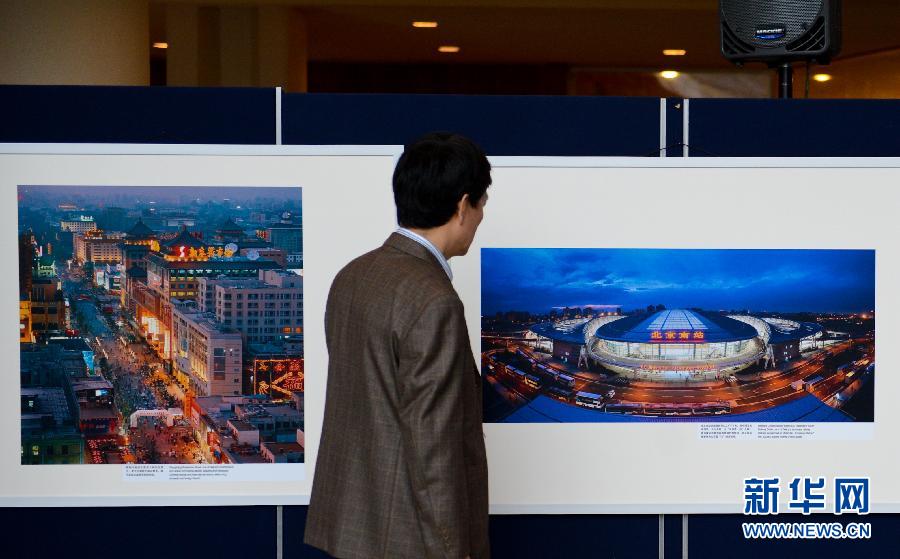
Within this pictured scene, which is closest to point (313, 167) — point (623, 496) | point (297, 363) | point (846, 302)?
point (297, 363)

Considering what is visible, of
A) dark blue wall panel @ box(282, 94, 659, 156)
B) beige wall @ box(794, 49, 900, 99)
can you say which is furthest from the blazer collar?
beige wall @ box(794, 49, 900, 99)

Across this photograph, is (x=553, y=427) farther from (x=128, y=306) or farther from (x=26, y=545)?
(x=26, y=545)

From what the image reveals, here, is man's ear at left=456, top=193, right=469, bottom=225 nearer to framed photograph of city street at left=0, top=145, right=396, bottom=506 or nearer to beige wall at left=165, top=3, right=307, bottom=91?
framed photograph of city street at left=0, top=145, right=396, bottom=506

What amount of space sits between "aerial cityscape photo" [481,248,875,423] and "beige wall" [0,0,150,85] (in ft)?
8.49

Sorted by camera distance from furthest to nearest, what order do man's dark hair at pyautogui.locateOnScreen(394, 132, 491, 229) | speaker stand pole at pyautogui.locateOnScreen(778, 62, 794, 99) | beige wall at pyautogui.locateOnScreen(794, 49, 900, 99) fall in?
beige wall at pyautogui.locateOnScreen(794, 49, 900, 99) < speaker stand pole at pyautogui.locateOnScreen(778, 62, 794, 99) < man's dark hair at pyautogui.locateOnScreen(394, 132, 491, 229)

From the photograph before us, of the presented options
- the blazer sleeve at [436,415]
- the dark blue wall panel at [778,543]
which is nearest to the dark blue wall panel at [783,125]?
the dark blue wall panel at [778,543]

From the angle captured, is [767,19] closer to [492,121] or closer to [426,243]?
[492,121]

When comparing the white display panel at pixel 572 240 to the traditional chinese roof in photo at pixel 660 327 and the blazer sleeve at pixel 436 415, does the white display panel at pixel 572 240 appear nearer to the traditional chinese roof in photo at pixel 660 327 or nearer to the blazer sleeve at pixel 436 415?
the traditional chinese roof in photo at pixel 660 327

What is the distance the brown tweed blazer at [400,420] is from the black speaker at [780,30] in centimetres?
170

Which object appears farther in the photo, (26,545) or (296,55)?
(296,55)

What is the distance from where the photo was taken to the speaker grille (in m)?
3.13

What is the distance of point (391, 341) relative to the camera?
76.2 inches

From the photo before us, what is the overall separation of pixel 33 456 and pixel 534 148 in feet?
5.94

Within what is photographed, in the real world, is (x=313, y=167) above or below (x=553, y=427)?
above
